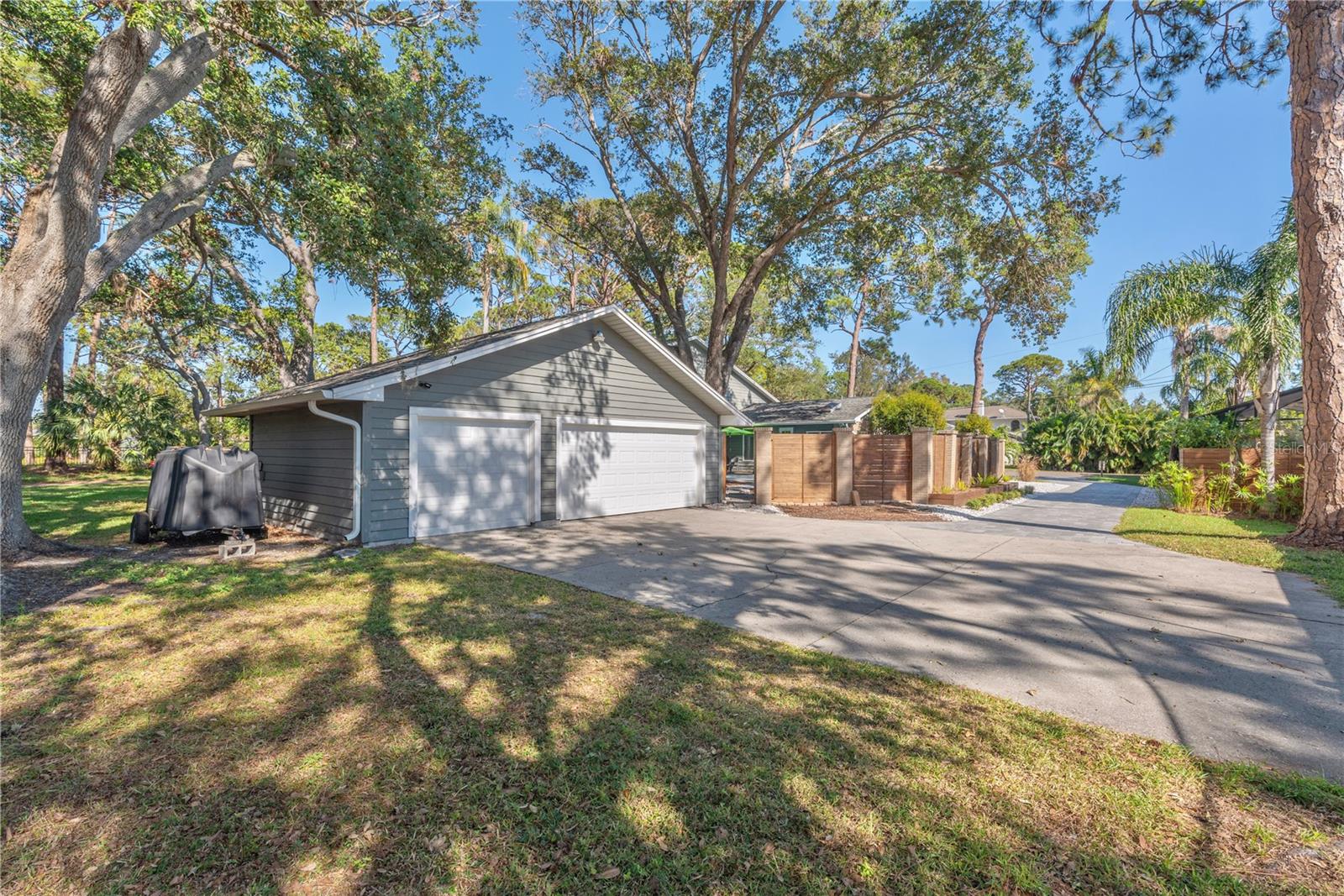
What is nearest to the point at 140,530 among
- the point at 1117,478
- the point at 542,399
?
the point at 542,399

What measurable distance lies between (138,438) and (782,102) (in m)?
23.6

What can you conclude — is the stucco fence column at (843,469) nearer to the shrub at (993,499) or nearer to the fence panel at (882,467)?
the fence panel at (882,467)

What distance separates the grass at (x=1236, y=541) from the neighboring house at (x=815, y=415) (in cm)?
1125

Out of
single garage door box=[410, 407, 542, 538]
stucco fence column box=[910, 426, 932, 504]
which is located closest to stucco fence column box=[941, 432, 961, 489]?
stucco fence column box=[910, 426, 932, 504]

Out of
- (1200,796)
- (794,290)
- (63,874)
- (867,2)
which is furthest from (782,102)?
(63,874)

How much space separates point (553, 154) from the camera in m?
14.5

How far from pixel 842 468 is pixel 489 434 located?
26.8 feet

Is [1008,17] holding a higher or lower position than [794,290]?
higher

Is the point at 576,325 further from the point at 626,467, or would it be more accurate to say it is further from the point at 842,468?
the point at 842,468

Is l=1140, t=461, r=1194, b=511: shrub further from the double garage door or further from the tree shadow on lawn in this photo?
the tree shadow on lawn

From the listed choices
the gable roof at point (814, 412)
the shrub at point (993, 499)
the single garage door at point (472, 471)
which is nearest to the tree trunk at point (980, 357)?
the gable roof at point (814, 412)

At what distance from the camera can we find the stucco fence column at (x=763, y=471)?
12883 mm

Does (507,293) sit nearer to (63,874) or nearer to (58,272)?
(58,272)

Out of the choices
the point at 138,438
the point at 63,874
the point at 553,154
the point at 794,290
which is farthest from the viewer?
the point at 138,438
